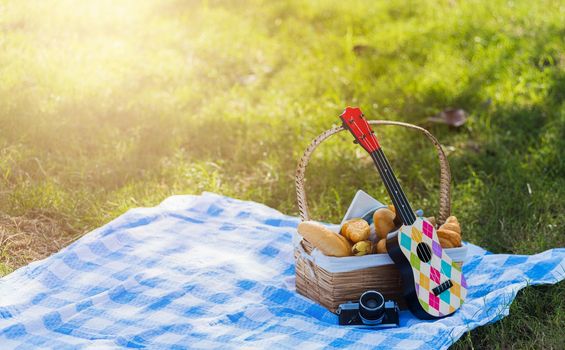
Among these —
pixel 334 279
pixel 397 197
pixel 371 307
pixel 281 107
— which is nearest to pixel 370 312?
pixel 371 307

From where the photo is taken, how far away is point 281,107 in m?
4.98

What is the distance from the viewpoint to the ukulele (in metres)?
2.63

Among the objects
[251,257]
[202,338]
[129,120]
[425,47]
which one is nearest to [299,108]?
[129,120]

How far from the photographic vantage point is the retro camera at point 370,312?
261cm

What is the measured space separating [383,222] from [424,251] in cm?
20

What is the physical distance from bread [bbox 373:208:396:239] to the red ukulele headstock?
0.80ft

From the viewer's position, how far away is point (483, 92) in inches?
199

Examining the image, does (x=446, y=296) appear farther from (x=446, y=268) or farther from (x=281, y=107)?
(x=281, y=107)

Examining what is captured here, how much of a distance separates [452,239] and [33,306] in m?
1.55

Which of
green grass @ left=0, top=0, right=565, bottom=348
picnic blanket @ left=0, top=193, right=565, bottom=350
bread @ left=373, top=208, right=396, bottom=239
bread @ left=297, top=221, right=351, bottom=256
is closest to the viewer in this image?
picnic blanket @ left=0, top=193, right=565, bottom=350

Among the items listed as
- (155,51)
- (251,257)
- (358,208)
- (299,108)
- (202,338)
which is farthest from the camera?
(155,51)

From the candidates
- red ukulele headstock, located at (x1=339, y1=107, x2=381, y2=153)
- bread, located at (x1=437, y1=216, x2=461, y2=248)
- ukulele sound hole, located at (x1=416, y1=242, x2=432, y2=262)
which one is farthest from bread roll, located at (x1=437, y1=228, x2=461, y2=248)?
red ukulele headstock, located at (x1=339, y1=107, x2=381, y2=153)

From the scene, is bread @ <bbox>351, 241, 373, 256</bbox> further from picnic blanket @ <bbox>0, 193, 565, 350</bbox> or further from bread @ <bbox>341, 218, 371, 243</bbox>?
picnic blanket @ <bbox>0, 193, 565, 350</bbox>

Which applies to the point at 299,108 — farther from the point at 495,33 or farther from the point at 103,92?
the point at 495,33
